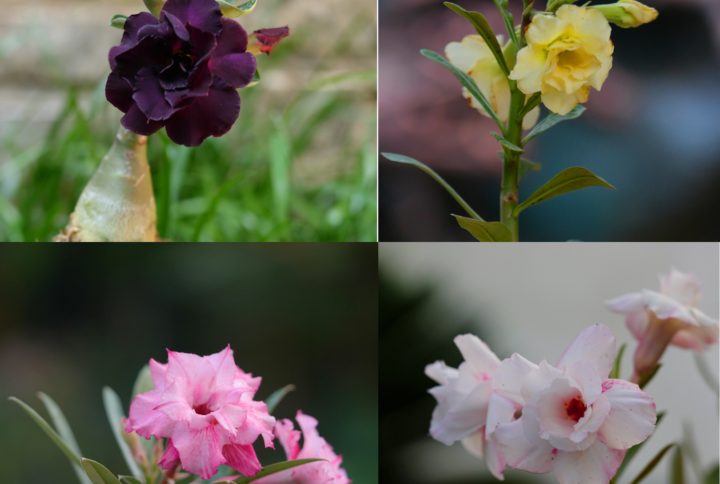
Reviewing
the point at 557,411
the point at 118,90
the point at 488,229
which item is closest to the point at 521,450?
the point at 557,411

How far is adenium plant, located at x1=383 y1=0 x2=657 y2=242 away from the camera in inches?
13.2

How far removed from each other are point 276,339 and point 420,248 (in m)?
0.23

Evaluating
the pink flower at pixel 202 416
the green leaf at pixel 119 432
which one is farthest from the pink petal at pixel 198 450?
the green leaf at pixel 119 432

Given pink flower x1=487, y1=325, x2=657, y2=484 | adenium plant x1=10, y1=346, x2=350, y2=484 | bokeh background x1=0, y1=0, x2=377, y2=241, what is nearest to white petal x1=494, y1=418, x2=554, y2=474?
pink flower x1=487, y1=325, x2=657, y2=484

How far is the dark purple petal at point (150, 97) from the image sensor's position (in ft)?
1.06

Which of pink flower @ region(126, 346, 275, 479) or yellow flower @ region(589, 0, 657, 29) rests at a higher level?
yellow flower @ region(589, 0, 657, 29)

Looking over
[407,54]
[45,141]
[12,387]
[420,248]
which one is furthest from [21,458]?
[407,54]

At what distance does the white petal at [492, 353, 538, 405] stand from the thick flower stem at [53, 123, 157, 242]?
0.31 meters

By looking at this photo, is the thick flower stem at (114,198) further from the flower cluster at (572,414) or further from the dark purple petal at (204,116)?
the flower cluster at (572,414)

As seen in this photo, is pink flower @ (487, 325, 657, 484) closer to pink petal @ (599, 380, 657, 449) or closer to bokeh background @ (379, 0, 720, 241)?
pink petal @ (599, 380, 657, 449)

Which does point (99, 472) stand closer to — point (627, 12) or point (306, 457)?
point (306, 457)

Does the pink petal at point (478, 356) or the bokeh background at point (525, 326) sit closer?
the pink petal at point (478, 356)

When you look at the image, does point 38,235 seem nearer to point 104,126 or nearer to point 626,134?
point 104,126

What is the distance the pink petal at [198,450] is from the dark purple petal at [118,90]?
8.4 inches
